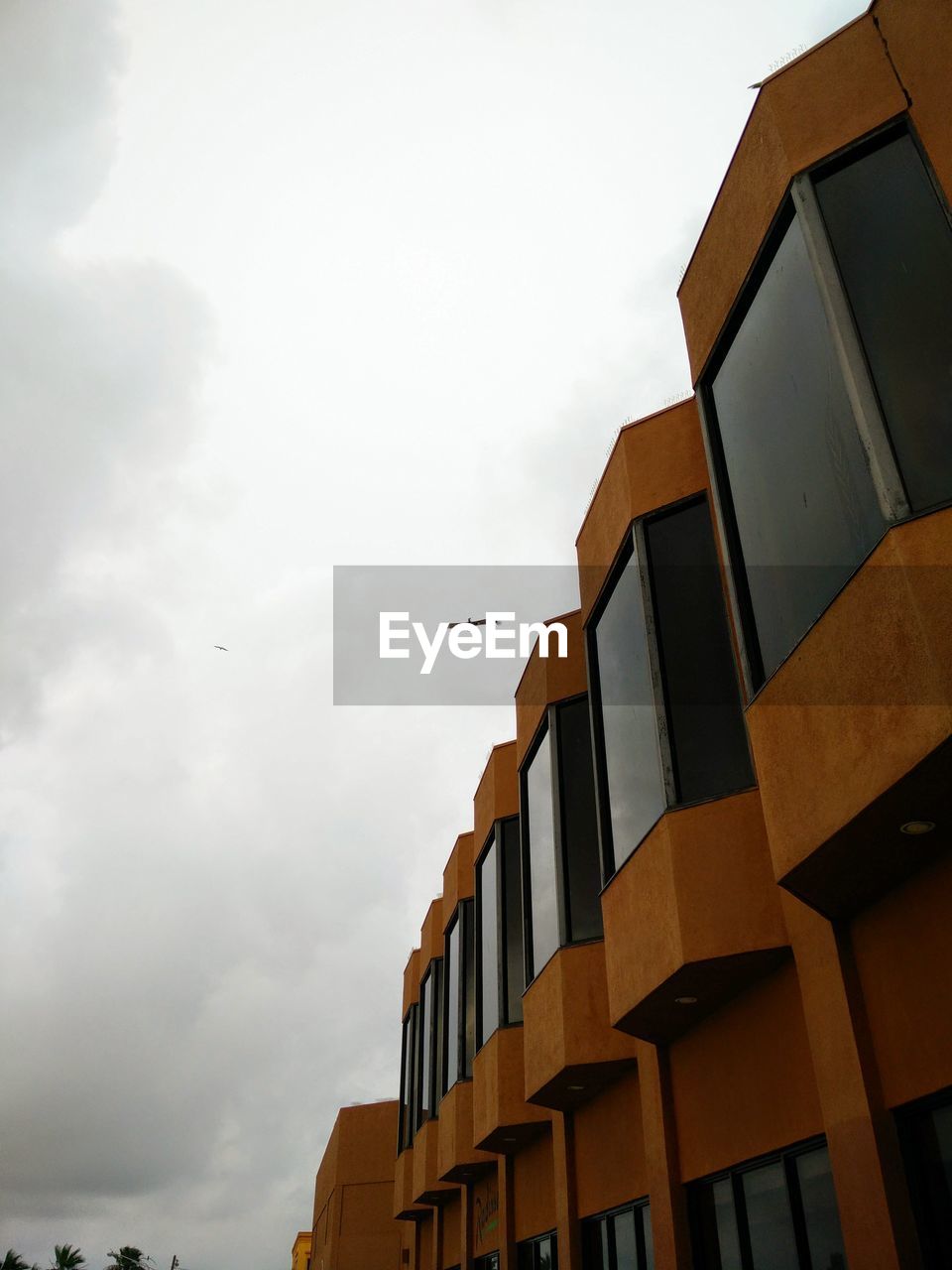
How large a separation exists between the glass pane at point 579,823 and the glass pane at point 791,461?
18.4 feet

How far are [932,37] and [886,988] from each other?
7174mm

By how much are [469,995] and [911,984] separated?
14693 millimetres

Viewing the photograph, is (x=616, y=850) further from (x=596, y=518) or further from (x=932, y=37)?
(x=932, y=37)

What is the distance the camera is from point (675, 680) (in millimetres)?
10195

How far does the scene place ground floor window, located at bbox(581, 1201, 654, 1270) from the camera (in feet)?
37.9

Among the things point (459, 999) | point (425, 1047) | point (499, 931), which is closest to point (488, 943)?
point (499, 931)

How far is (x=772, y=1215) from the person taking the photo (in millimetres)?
8773

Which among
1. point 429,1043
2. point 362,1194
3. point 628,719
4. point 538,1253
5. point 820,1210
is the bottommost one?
point 820,1210

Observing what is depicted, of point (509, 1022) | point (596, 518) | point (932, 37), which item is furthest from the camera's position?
point (509, 1022)

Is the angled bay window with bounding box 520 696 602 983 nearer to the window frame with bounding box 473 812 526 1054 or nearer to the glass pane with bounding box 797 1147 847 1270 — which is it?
the window frame with bounding box 473 812 526 1054

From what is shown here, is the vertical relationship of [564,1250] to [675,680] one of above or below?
below

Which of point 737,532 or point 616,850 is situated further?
point 616,850

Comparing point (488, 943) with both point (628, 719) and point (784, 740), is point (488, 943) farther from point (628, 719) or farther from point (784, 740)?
point (784, 740)

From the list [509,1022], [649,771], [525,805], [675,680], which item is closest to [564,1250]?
[509,1022]
